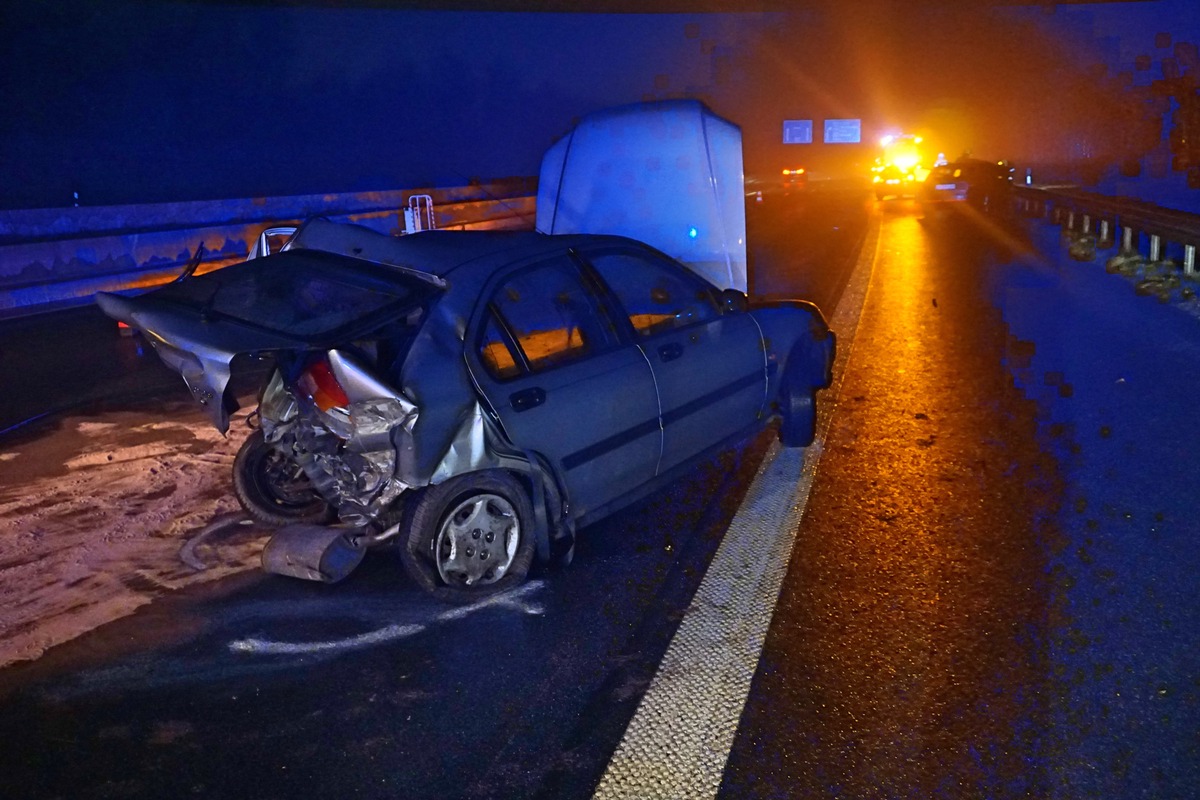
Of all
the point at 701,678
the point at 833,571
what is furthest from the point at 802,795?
the point at 833,571

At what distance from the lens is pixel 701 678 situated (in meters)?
3.90

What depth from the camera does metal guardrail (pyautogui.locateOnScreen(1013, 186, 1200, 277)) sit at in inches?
537

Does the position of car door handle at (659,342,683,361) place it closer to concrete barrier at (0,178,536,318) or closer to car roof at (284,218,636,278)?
car roof at (284,218,636,278)

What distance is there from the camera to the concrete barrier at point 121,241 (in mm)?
14781

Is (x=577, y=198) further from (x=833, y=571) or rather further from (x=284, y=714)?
(x=284, y=714)

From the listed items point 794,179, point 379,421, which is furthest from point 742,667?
point 794,179

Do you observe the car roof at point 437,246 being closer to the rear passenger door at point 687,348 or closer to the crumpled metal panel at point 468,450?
the rear passenger door at point 687,348

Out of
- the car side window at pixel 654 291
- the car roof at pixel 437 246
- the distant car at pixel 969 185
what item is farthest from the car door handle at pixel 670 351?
the distant car at pixel 969 185

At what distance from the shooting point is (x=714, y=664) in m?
4.00

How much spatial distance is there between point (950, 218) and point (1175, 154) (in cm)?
1275

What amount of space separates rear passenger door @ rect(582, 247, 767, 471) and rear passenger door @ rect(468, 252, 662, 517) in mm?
186

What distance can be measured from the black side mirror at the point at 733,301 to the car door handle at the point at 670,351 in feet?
2.65

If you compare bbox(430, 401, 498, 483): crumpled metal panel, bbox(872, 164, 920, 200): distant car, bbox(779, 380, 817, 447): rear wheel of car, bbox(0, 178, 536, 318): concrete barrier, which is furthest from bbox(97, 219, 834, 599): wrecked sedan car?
bbox(872, 164, 920, 200): distant car

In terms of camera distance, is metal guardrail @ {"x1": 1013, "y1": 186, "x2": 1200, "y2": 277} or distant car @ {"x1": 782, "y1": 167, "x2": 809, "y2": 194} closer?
metal guardrail @ {"x1": 1013, "y1": 186, "x2": 1200, "y2": 277}
